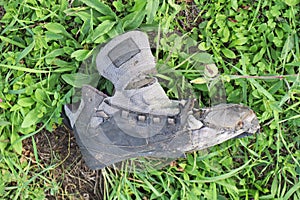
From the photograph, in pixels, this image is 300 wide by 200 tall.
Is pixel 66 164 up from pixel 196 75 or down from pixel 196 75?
down

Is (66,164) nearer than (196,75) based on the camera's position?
No

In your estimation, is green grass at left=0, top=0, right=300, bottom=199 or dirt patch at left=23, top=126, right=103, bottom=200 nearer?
green grass at left=0, top=0, right=300, bottom=199

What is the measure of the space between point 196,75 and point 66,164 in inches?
28.5

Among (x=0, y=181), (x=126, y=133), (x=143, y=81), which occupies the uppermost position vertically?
(x=143, y=81)

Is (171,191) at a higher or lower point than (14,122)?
lower

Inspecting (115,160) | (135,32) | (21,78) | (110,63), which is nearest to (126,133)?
(115,160)

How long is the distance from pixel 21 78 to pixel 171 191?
2.75ft

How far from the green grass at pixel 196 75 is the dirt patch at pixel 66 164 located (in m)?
0.07

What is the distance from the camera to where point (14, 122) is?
214 cm

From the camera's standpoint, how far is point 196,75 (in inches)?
82.6

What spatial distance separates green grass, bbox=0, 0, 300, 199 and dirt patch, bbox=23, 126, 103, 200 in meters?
0.07

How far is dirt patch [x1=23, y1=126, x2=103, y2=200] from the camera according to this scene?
221cm

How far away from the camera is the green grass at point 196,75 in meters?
2.07

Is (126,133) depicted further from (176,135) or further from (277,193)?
(277,193)
